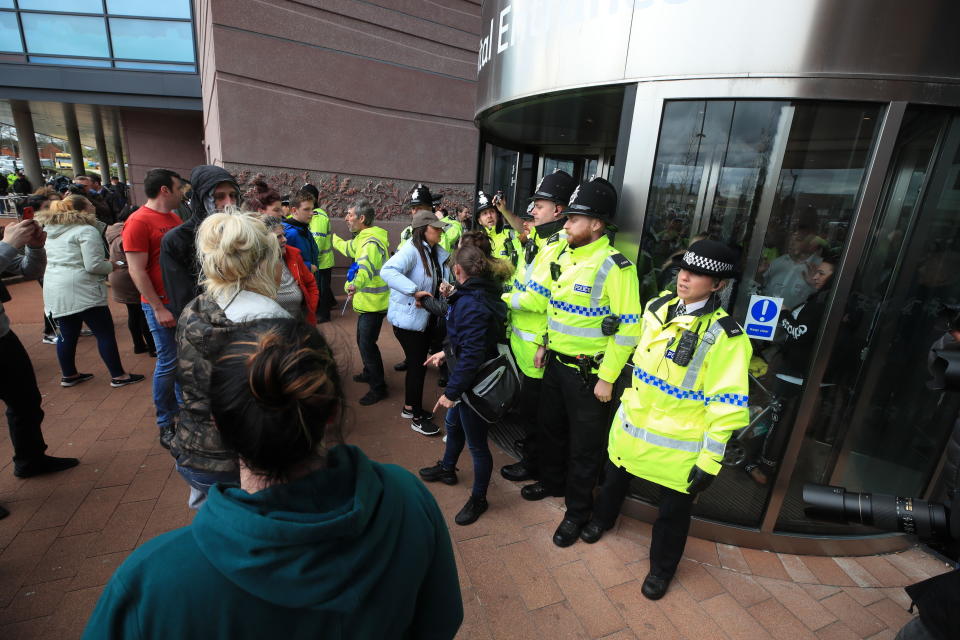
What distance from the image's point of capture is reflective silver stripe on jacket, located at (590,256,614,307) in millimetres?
2604

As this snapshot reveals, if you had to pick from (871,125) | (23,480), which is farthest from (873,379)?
(23,480)

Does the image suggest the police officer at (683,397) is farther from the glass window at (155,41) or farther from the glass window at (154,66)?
the glass window at (155,41)

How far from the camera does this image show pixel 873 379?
8.88ft

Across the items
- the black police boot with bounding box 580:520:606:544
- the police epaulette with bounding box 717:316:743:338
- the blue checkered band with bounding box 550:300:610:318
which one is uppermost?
the police epaulette with bounding box 717:316:743:338

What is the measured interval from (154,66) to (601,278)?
1488cm

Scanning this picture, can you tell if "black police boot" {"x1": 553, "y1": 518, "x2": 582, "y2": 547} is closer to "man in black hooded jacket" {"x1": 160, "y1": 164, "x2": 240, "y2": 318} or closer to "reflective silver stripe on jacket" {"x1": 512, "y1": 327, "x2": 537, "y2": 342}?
Result: "reflective silver stripe on jacket" {"x1": 512, "y1": 327, "x2": 537, "y2": 342}

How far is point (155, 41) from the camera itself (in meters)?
12.3

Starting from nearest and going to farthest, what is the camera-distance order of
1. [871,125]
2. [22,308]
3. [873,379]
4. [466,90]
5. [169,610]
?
[169,610]
[871,125]
[873,379]
[22,308]
[466,90]

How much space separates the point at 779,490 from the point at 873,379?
0.84 meters

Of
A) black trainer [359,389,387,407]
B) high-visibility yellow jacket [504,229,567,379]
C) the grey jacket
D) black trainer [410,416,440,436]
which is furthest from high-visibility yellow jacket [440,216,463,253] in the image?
the grey jacket

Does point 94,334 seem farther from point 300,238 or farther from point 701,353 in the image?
point 701,353

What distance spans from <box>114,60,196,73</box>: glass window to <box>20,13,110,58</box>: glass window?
42 centimetres

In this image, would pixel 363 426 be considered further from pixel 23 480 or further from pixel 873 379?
pixel 873 379

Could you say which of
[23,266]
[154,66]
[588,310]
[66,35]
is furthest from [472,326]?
[66,35]
